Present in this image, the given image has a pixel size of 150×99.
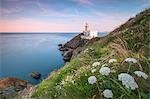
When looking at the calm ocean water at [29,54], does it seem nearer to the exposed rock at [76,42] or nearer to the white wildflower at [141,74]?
the exposed rock at [76,42]

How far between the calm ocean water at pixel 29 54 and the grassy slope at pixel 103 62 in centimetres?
28

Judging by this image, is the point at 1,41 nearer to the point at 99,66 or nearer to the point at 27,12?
the point at 27,12

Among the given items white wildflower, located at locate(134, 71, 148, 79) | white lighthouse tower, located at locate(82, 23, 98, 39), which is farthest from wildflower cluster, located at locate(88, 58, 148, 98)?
white lighthouse tower, located at locate(82, 23, 98, 39)

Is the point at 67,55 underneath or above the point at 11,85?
above

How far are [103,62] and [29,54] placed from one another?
972mm

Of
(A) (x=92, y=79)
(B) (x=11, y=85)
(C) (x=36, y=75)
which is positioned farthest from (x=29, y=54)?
(A) (x=92, y=79)

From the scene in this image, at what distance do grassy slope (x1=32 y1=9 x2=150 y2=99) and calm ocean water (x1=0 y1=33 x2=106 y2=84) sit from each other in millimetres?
284

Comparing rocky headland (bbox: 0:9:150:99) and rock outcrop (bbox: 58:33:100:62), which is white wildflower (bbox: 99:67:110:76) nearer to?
rocky headland (bbox: 0:9:150:99)

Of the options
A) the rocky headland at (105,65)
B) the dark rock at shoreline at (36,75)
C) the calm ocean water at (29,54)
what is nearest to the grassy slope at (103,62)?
the rocky headland at (105,65)

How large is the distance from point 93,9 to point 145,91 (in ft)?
3.34

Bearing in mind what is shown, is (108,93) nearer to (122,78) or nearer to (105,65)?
(122,78)

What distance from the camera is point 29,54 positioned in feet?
9.60

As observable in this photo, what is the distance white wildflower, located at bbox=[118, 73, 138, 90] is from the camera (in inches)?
72.3

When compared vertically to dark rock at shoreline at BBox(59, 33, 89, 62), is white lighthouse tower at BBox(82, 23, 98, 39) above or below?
above
